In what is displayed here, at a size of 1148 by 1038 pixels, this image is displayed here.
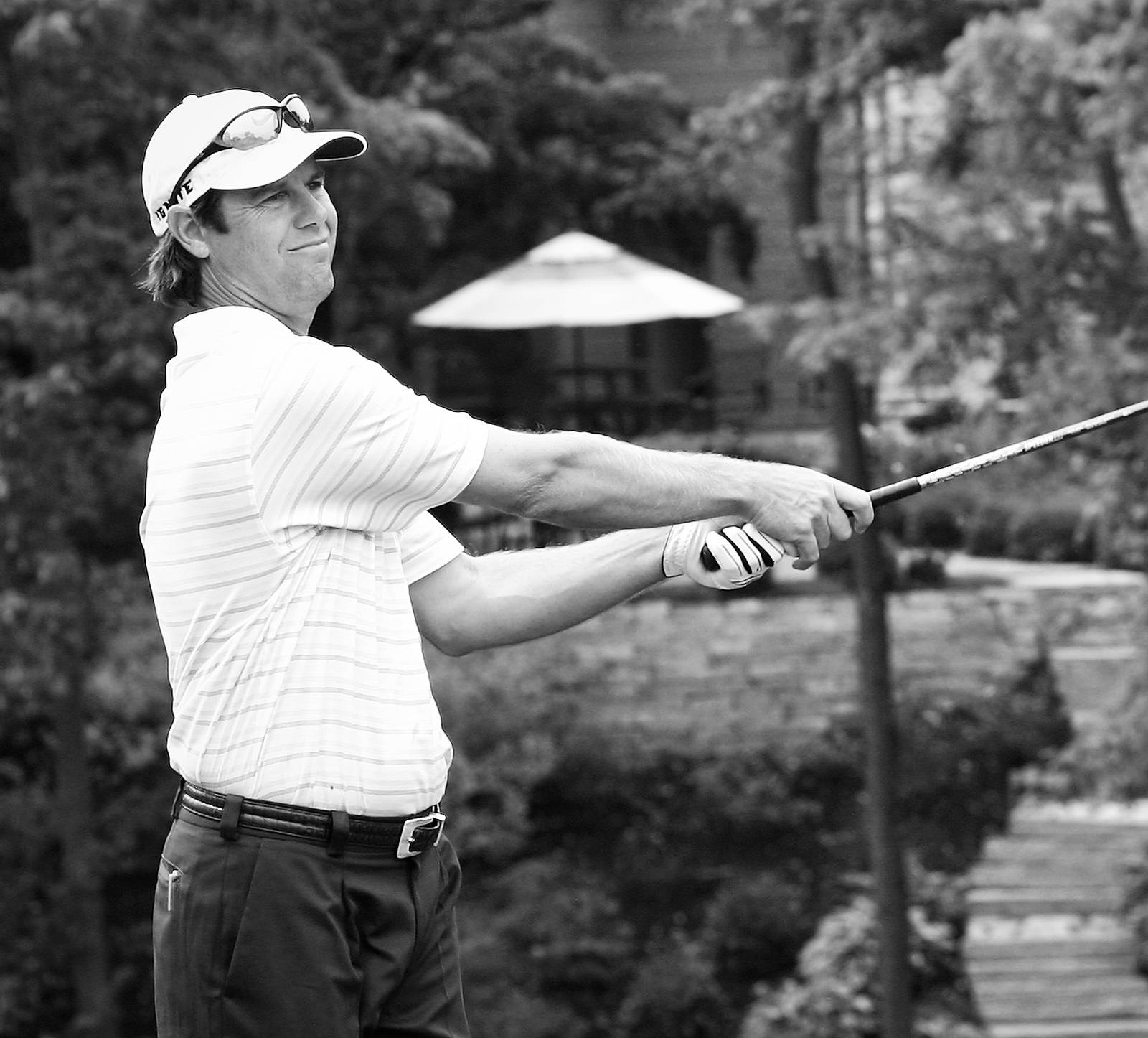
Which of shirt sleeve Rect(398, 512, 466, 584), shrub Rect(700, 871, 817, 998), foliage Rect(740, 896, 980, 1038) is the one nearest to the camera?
shirt sleeve Rect(398, 512, 466, 584)

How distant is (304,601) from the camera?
218cm

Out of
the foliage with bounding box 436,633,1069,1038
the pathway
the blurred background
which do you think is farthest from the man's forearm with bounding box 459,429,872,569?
the foliage with bounding box 436,633,1069,1038

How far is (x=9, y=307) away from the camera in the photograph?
784 cm

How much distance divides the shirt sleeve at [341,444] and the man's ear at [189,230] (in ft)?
0.87

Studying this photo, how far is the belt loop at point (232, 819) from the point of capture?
217 cm

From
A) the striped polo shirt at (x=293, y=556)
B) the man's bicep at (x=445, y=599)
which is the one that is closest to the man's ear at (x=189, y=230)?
the striped polo shirt at (x=293, y=556)

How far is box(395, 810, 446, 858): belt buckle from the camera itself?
7.40ft

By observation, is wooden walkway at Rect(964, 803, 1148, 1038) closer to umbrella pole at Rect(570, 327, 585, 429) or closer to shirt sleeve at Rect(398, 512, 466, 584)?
umbrella pole at Rect(570, 327, 585, 429)

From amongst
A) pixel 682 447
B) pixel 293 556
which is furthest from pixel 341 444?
pixel 682 447

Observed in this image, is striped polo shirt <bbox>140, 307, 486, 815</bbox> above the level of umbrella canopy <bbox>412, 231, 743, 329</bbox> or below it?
below

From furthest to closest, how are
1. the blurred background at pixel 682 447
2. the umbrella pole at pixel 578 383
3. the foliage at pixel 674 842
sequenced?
the umbrella pole at pixel 578 383 < the foliage at pixel 674 842 < the blurred background at pixel 682 447

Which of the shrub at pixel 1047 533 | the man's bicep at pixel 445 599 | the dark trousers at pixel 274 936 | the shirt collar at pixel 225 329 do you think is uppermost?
the shirt collar at pixel 225 329

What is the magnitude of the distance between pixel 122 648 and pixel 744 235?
9.35m

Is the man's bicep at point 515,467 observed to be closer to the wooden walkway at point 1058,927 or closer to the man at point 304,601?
the man at point 304,601
